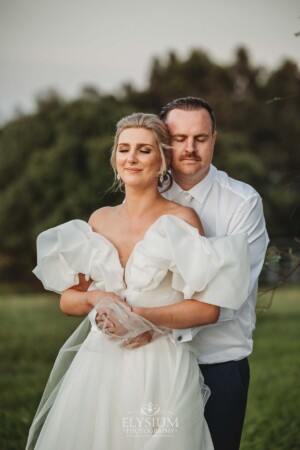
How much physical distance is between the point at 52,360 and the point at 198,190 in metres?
7.17

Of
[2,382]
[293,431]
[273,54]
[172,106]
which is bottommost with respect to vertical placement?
[2,382]

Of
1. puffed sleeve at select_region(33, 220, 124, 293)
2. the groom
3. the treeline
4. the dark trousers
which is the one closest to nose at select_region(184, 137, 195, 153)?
the groom

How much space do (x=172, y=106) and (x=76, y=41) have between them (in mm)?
13320

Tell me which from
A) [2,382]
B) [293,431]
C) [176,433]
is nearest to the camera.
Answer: [176,433]

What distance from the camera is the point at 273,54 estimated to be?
22969 millimetres

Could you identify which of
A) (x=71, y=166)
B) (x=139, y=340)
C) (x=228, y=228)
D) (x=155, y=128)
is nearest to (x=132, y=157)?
(x=155, y=128)

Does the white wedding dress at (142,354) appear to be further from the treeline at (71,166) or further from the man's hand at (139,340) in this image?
the treeline at (71,166)

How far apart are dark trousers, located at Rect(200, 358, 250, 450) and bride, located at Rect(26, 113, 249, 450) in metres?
0.15

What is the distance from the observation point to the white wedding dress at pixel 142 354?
299cm

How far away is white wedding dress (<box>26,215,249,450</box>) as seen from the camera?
2.99 m

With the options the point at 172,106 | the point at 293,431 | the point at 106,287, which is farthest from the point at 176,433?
the point at 293,431

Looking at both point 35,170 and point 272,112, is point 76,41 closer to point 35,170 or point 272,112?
point 35,170

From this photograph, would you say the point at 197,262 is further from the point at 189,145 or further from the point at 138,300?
the point at 189,145

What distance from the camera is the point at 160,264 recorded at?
9.93 feet
